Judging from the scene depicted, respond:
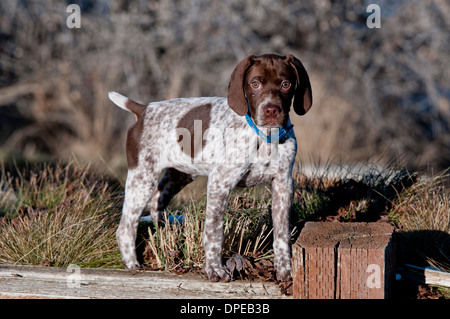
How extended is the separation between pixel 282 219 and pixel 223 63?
296 inches

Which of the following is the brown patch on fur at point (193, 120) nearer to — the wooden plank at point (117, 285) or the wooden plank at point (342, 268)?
the wooden plank at point (117, 285)

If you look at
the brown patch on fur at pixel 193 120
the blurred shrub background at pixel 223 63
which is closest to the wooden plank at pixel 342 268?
the brown patch on fur at pixel 193 120

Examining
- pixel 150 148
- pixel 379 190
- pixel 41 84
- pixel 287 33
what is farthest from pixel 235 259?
pixel 41 84

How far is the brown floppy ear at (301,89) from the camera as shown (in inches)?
162

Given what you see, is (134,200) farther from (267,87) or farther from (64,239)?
(267,87)

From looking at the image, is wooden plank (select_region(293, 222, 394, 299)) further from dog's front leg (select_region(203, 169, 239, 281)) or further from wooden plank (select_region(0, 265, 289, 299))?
dog's front leg (select_region(203, 169, 239, 281))

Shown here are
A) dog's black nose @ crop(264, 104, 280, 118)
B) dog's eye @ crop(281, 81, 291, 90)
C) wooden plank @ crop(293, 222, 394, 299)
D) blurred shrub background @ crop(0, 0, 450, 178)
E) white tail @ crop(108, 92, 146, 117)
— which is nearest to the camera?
wooden plank @ crop(293, 222, 394, 299)

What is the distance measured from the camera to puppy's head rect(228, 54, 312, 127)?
3.96 meters

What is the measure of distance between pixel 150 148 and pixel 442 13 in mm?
7795

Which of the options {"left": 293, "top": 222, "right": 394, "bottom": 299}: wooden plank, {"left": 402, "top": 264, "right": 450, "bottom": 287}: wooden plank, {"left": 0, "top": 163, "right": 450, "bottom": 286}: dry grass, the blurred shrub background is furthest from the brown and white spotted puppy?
the blurred shrub background

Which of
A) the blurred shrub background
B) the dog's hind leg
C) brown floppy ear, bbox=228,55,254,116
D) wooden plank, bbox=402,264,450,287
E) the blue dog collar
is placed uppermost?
the blurred shrub background

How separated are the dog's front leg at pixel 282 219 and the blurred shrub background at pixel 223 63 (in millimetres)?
5716

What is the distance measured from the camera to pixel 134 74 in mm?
11656
